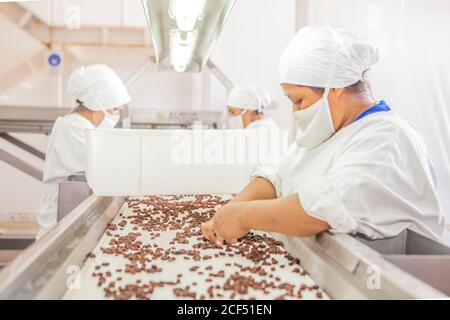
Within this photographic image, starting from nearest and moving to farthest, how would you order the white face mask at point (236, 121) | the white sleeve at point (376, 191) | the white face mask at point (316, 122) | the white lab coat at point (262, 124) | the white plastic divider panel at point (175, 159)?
1. the white sleeve at point (376, 191)
2. the white face mask at point (316, 122)
3. the white plastic divider panel at point (175, 159)
4. the white lab coat at point (262, 124)
5. the white face mask at point (236, 121)

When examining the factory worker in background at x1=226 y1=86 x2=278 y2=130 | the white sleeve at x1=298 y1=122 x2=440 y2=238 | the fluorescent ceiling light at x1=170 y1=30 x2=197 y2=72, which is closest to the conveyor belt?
the white sleeve at x1=298 y1=122 x2=440 y2=238

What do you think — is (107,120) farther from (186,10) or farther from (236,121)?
(236,121)

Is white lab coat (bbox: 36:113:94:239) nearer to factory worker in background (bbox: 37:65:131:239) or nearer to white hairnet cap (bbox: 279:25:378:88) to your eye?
factory worker in background (bbox: 37:65:131:239)

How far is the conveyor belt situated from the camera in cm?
101

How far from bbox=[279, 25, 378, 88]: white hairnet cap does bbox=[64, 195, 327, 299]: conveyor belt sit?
0.57 meters

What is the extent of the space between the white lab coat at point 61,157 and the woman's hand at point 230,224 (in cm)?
167

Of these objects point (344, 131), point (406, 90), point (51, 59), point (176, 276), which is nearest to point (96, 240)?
point (176, 276)

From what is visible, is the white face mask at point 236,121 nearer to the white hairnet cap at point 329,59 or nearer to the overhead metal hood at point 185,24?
the overhead metal hood at point 185,24

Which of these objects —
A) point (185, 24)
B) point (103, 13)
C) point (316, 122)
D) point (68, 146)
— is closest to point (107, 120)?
point (68, 146)

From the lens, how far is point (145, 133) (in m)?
2.15

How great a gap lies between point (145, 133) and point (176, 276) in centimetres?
114

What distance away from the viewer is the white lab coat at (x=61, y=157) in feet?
9.20

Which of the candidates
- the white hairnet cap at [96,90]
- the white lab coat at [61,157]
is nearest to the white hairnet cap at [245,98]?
the white hairnet cap at [96,90]
